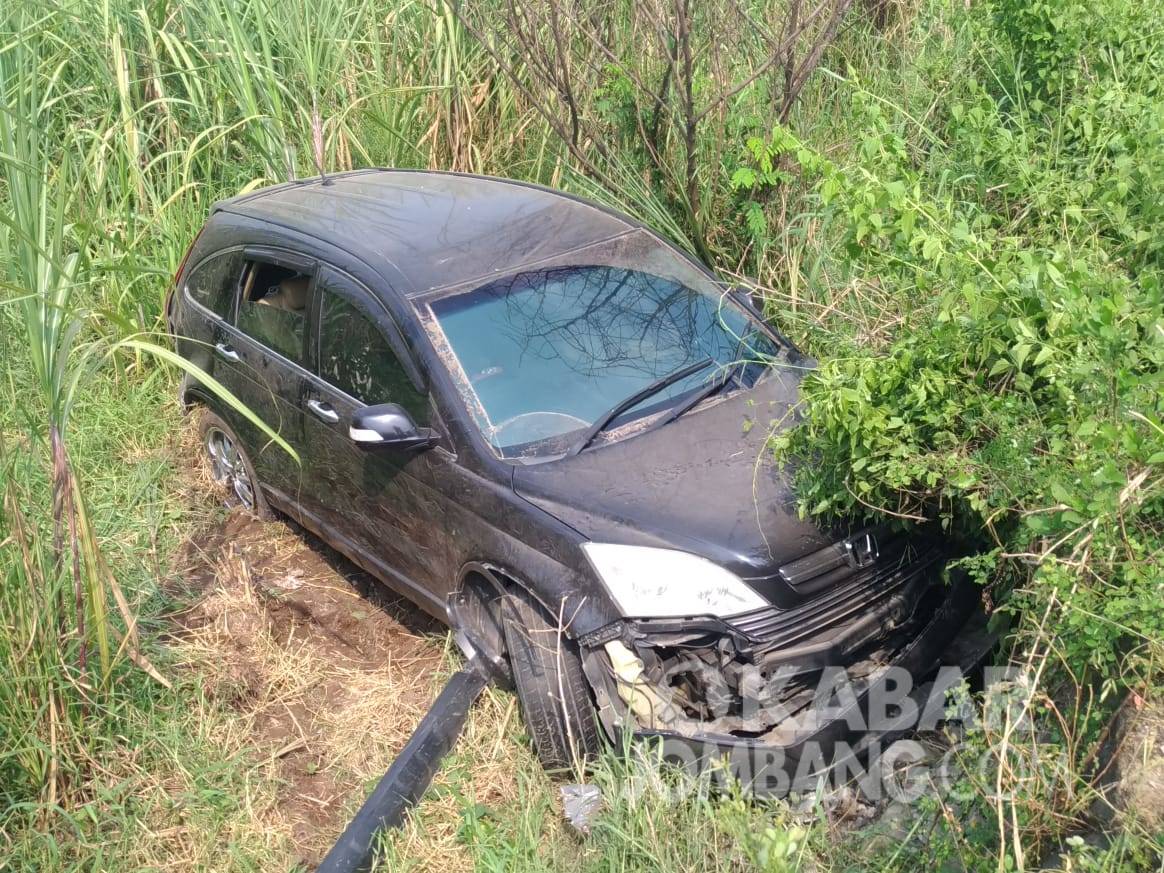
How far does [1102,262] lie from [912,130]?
104 inches

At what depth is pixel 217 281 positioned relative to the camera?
5031 mm

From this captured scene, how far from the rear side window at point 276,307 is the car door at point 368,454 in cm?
17

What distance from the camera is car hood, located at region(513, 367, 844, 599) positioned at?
3256 mm

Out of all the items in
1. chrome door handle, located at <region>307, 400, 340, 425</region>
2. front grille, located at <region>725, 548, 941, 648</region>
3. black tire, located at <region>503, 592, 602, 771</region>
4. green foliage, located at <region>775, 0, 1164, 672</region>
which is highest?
green foliage, located at <region>775, 0, 1164, 672</region>

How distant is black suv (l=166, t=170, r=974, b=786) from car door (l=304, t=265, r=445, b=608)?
0.01 meters

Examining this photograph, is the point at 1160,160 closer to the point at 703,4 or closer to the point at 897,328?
the point at 897,328

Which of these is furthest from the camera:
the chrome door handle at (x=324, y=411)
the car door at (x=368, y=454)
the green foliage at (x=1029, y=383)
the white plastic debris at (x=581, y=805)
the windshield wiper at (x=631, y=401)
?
the chrome door handle at (x=324, y=411)

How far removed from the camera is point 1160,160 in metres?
3.40

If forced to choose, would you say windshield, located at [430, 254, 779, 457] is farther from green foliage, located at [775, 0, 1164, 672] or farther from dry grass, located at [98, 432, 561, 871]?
dry grass, located at [98, 432, 561, 871]

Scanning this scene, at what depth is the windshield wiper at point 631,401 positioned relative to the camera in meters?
3.65

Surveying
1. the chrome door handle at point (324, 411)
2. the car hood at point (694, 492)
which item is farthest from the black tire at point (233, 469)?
the car hood at point (694, 492)

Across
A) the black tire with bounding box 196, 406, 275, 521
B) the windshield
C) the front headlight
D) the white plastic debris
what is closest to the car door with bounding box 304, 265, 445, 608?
Result: the windshield

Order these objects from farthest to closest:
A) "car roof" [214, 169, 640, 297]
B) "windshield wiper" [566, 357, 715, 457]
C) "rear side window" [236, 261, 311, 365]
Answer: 1. "rear side window" [236, 261, 311, 365]
2. "car roof" [214, 169, 640, 297]
3. "windshield wiper" [566, 357, 715, 457]

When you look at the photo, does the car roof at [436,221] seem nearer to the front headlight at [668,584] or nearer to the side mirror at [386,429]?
the side mirror at [386,429]
